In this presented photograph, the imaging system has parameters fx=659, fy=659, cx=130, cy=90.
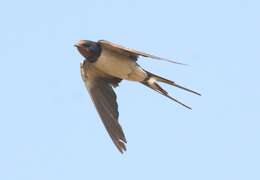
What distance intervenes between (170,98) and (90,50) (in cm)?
102

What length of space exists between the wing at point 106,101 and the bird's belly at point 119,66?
569mm

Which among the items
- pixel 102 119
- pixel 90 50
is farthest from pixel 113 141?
pixel 90 50

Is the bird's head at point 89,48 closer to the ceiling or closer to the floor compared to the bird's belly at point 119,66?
closer to the ceiling

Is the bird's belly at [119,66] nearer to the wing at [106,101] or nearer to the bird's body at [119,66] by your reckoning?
the bird's body at [119,66]

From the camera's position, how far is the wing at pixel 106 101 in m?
7.51

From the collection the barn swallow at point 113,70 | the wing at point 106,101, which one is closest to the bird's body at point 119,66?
the barn swallow at point 113,70

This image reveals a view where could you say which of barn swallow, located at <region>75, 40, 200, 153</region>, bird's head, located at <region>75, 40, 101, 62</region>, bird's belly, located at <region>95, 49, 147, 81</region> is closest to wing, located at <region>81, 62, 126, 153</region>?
barn swallow, located at <region>75, 40, 200, 153</region>

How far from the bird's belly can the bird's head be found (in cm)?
6

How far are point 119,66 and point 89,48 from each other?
1.26 ft

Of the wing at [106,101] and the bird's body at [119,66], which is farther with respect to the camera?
the wing at [106,101]

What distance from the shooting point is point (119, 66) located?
7.23 m

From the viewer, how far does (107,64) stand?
7203 millimetres

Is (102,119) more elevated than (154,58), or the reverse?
(154,58)

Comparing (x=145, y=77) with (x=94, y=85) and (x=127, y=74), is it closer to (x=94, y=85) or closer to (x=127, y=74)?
(x=127, y=74)
